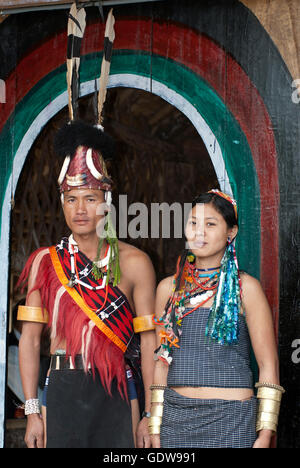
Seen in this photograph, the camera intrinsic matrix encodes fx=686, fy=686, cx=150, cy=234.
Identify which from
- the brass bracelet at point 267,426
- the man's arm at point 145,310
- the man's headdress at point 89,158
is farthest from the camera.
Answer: the man's headdress at point 89,158

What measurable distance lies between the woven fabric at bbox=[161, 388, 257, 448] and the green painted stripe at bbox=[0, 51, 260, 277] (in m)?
0.85

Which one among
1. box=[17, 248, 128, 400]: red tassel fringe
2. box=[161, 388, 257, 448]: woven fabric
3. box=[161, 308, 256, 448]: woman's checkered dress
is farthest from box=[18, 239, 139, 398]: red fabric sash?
box=[161, 388, 257, 448]: woven fabric

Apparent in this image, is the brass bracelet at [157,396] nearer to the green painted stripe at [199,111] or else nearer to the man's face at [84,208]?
the green painted stripe at [199,111]

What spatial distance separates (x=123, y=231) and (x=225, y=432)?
5.25ft

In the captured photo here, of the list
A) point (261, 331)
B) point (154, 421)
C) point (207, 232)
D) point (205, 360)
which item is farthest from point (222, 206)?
point (154, 421)

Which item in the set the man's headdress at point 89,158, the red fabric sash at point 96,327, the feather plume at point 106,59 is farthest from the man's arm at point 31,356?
the feather plume at point 106,59

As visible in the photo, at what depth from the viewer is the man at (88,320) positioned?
377 cm

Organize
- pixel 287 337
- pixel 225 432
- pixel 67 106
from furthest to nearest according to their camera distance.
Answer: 1. pixel 67 106
2. pixel 287 337
3. pixel 225 432

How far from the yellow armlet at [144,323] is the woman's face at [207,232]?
542 mm

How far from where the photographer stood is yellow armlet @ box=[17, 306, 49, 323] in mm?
3947

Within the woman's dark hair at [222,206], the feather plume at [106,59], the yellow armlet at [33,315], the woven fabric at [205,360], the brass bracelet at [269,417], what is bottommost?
the brass bracelet at [269,417]

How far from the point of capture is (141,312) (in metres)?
3.81

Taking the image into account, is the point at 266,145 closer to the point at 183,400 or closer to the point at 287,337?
the point at 287,337

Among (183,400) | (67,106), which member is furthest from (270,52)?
(183,400)
